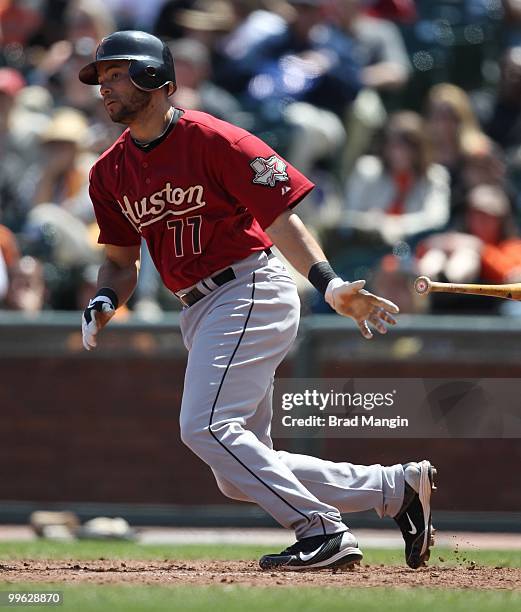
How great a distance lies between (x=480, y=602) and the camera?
415 cm

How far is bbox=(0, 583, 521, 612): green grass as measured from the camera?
3906 mm

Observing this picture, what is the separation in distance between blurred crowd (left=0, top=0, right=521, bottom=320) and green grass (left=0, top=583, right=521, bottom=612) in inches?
171

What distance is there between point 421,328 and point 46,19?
574 centimetres

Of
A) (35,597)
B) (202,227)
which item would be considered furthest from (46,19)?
(35,597)

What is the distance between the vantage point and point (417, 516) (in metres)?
5.07

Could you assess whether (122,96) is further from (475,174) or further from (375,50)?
(375,50)

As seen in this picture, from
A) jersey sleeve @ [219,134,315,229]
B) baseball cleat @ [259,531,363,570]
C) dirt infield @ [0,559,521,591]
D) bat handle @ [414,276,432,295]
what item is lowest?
dirt infield @ [0,559,521,591]

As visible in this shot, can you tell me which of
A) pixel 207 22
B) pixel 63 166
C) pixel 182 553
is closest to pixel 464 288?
pixel 182 553

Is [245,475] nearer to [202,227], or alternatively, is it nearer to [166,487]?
[202,227]

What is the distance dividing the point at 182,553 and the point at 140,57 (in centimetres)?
259

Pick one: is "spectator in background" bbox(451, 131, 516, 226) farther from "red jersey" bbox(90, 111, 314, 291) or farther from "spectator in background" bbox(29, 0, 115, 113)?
"red jersey" bbox(90, 111, 314, 291)

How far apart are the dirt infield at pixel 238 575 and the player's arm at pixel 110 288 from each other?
2.99 feet

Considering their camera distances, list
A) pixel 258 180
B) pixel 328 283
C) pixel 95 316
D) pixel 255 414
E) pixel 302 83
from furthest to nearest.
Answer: pixel 302 83 → pixel 95 316 → pixel 255 414 → pixel 258 180 → pixel 328 283

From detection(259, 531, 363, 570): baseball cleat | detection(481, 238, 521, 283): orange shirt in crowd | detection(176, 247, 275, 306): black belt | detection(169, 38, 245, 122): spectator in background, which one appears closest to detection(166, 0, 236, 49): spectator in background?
detection(169, 38, 245, 122): spectator in background
